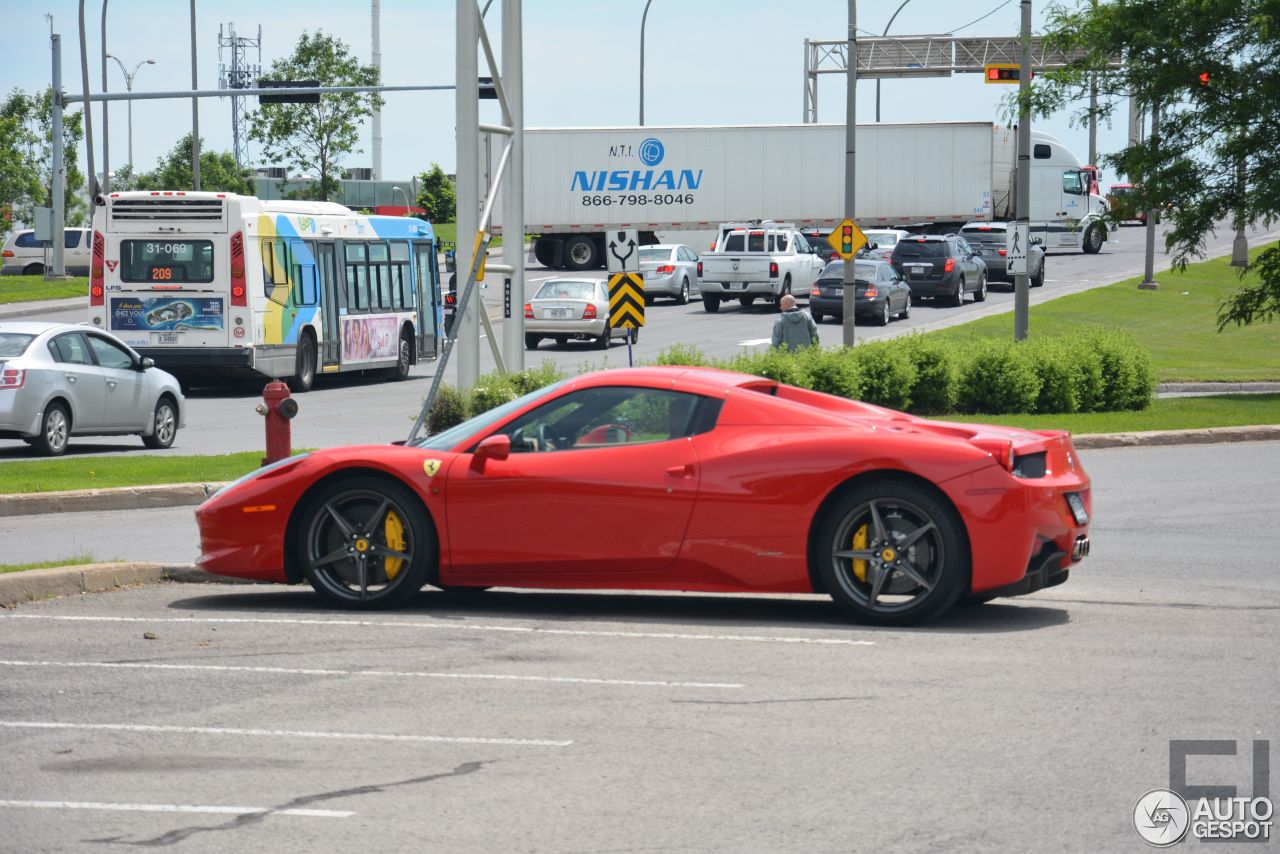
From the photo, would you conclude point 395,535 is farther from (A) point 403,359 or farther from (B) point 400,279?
(A) point 403,359

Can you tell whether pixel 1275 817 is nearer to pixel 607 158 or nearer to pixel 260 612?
pixel 260 612

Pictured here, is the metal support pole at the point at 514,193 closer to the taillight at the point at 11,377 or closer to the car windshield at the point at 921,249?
the taillight at the point at 11,377

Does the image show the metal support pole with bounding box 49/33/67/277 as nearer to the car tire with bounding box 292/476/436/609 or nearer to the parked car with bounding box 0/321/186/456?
the parked car with bounding box 0/321/186/456

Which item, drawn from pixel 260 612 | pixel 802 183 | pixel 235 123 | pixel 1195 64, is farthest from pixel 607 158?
pixel 235 123

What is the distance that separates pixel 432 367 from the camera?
1524 inches

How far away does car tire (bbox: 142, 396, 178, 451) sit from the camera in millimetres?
20828

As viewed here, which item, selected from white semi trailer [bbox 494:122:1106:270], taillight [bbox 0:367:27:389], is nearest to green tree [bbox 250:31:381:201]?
white semi trailer [bbox 494:122:1106:270]

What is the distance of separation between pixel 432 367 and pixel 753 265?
10583mm

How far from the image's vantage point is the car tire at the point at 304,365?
30.0 metres

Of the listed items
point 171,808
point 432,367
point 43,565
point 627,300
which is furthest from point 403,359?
point 171,808

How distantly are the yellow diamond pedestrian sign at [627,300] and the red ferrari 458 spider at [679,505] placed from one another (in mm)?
14840

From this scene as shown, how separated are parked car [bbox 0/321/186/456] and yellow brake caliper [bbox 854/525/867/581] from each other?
12.7 meters

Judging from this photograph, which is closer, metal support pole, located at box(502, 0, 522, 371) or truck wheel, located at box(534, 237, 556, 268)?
metal support pole, located at box(502, 0, 522, 371)

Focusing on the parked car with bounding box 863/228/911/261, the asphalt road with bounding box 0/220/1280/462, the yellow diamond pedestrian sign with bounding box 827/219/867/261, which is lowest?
the asphalt road with bounding box 0/220/1280/462
